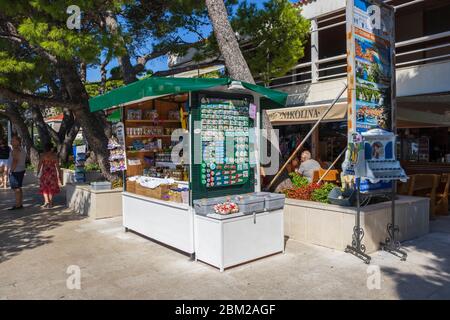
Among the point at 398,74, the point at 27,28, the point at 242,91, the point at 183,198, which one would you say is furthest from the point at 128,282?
the point at 398,74

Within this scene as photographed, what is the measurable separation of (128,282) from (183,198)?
1436mm

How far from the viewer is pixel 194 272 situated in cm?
457

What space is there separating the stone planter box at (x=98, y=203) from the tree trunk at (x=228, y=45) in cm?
353

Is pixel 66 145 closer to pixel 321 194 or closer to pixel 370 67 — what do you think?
pixel 321 194

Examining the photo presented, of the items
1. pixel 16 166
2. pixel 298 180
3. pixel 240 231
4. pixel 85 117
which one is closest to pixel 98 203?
pixel 85 117

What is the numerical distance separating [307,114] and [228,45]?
2.71 m

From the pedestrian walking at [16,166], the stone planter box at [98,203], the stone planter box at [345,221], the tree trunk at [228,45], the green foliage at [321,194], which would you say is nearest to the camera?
the stone planter box at [345,221]

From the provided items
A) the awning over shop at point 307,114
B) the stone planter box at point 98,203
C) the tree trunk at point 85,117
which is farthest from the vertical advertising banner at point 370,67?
the tree trunk at point 85,117

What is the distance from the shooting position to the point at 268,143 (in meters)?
7.11

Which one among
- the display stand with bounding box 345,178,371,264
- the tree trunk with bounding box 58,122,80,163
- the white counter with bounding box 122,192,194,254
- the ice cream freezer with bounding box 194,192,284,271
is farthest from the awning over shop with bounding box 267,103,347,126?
the tree trunk with bounding box 58,122,80,163

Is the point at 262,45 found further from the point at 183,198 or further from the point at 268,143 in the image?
the point at 183,198

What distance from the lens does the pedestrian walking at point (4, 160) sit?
10062 millimetres

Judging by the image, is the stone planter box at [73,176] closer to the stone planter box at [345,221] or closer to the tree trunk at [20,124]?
the tree trunk at [20,124]

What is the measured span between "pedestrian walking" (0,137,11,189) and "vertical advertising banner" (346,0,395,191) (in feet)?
29.1
